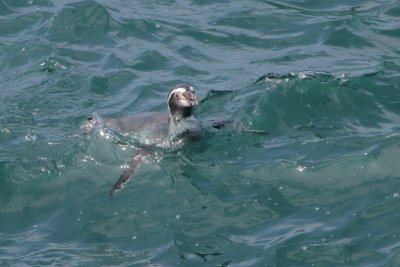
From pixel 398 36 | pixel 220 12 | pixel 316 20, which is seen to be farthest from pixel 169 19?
pixel 398 36

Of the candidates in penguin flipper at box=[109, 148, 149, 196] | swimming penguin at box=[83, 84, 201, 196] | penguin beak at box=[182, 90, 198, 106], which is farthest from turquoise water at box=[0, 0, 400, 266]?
penguin beak at box=[182, 90, 198, 106]

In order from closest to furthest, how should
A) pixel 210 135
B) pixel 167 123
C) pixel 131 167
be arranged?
pixel 131 167
pixel 210 135
pixel 167 123

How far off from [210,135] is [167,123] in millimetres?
692

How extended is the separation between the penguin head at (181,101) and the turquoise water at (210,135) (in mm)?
607

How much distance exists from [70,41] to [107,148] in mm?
4561

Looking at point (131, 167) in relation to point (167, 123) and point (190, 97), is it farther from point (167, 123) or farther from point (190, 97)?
point (190, 97)

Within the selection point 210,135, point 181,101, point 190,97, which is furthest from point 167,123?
point 210,135

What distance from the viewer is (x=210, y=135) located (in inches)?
540

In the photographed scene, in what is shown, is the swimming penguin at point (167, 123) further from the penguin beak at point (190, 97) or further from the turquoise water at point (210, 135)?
the turquoise water at point (210, 135)

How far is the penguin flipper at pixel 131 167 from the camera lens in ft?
40.4

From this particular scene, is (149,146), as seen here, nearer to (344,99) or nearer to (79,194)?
(79,194)

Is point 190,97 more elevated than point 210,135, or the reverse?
point 190,97

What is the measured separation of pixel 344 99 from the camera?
Result: 14.0 metres

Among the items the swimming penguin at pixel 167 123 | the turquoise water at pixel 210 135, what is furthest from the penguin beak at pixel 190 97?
the turquoise water at pixel 210 135
